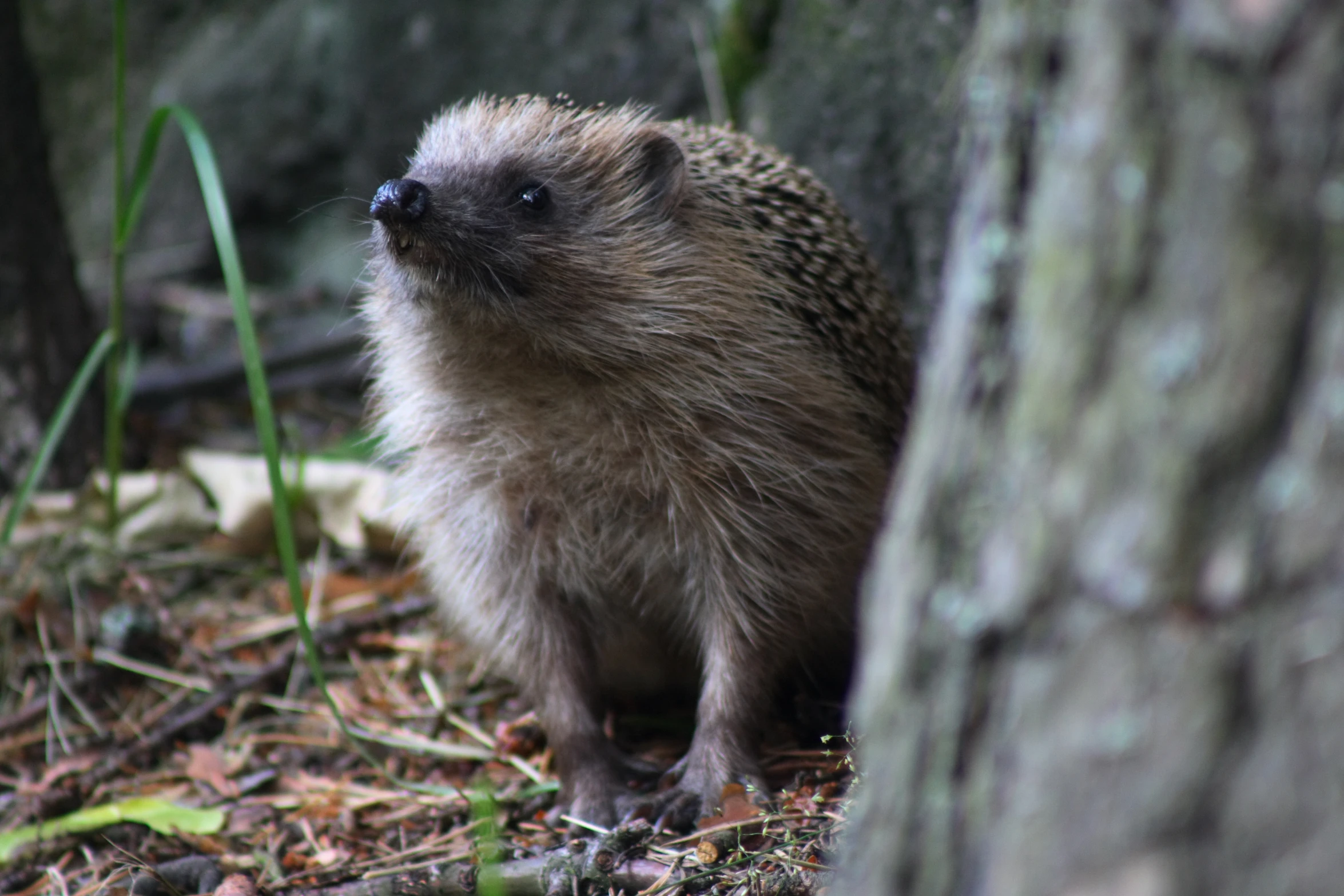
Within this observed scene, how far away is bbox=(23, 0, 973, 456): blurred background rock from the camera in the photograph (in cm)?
449

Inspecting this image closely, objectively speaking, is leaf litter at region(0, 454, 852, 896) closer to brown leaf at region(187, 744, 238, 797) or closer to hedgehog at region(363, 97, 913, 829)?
brown leaf at region(187, 744, 238, 797)

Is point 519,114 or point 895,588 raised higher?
point 519,114

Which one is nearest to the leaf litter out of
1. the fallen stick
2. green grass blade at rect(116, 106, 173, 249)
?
the fallen stick

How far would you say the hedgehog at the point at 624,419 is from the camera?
322 cm

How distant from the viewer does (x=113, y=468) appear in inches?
165

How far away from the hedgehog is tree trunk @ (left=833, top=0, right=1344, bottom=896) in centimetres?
182

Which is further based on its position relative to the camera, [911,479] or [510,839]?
[510,839]

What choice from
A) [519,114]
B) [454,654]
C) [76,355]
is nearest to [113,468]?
[76,355]

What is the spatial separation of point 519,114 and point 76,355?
2.17 metres

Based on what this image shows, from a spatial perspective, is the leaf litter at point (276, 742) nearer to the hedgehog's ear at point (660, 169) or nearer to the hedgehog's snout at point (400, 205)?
the hedgehog's snout at point (400, 205)

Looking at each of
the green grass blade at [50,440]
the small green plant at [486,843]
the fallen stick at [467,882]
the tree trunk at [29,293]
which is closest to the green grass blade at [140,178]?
the green grass blade at [50,440]

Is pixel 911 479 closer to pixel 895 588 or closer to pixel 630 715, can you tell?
pixel 895 588

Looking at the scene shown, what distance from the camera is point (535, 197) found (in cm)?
338

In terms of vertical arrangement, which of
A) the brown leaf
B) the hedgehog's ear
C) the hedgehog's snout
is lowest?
the brown leaf
